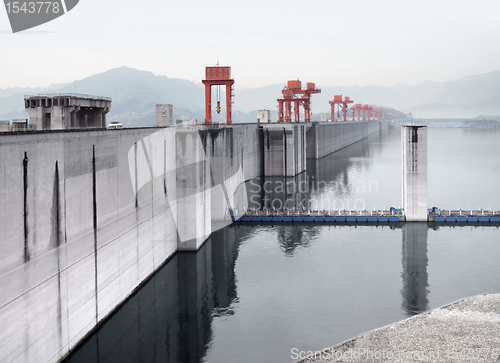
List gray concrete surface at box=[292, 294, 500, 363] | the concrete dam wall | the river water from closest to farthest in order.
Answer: the concrete dam wall, gray concrete surface at box=[292, 294, 500, 363], the river water

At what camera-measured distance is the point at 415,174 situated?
1740 inches

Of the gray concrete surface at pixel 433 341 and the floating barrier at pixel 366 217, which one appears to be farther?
the floating barrier at pixel 366 217

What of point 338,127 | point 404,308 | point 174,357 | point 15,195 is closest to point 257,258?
point 404,308

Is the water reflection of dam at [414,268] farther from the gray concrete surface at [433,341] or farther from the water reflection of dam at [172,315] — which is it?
the water reflection of dam at [172,315]

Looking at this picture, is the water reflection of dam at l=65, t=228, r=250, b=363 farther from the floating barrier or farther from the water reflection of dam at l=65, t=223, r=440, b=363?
the floating barrier

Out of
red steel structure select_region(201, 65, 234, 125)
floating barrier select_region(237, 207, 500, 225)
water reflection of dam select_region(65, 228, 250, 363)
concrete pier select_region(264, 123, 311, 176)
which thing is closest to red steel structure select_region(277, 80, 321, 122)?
concrete pier select_region(264, 123, 311, 176)

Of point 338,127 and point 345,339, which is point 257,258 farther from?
point 338,127

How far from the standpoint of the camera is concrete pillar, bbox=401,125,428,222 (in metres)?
44.2

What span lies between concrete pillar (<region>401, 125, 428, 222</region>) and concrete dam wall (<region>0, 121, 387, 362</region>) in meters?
18.7

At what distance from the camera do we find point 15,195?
16.3 m

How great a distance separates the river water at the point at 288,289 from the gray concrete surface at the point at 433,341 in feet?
5.36

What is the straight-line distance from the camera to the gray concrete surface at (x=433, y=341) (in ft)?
60.4

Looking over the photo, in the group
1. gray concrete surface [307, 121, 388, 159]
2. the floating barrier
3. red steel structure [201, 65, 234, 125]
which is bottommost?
the floating barrier

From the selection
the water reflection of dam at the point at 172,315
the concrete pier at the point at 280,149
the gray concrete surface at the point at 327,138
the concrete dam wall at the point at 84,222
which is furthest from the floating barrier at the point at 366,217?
the gray concrete surface at the point at 327,138
